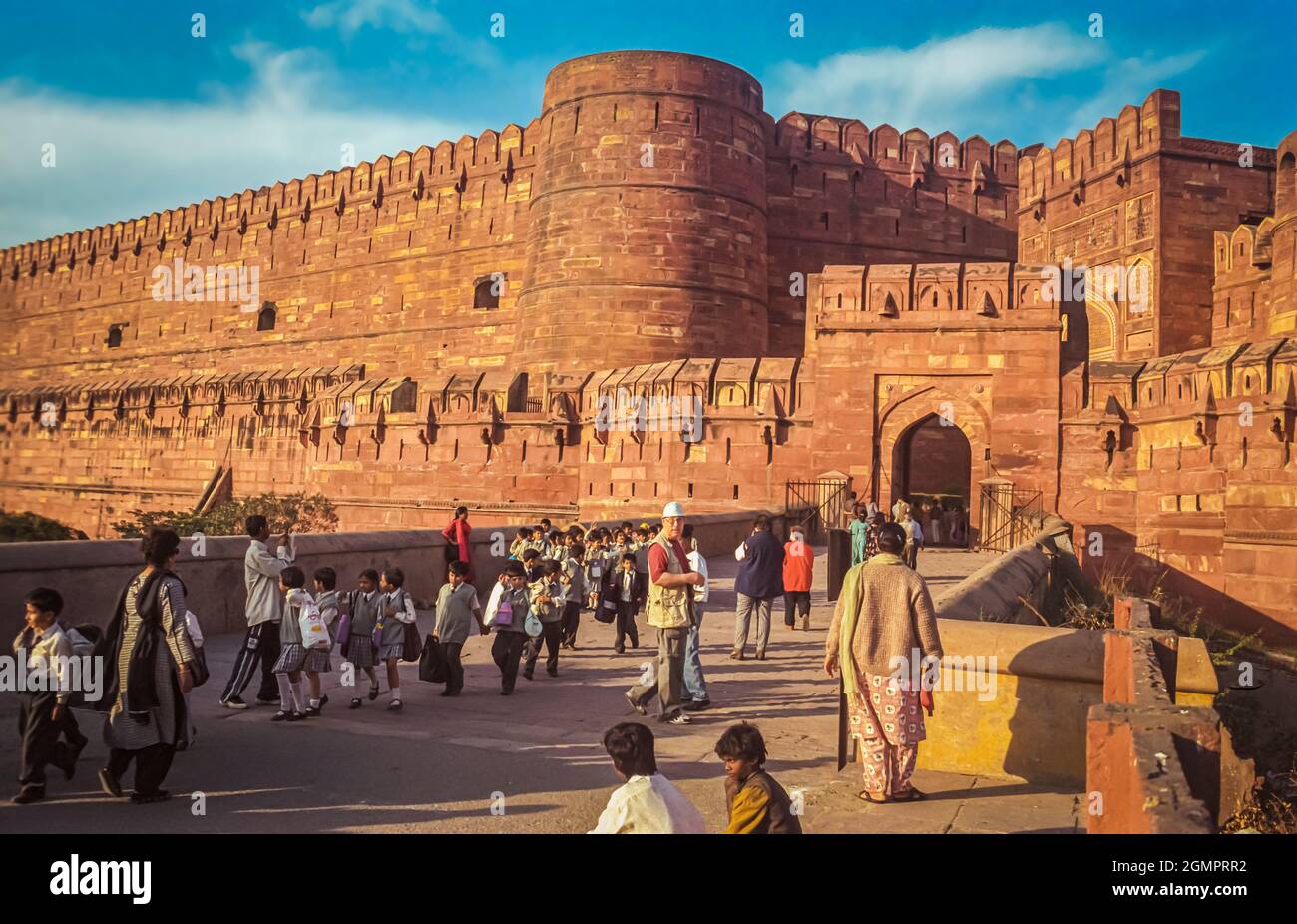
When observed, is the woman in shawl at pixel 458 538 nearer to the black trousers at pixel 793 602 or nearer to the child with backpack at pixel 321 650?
the black trousers at pixel 793 602

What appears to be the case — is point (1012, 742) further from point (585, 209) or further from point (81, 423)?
point (81, 423)

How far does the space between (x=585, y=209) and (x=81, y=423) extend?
19.0 metres

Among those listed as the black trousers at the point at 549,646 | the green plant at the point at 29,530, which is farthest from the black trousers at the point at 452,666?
the green plant at the point at 29,530

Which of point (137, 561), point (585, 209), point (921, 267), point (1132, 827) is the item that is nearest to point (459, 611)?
point (137, 561)

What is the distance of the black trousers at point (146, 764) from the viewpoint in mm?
4348

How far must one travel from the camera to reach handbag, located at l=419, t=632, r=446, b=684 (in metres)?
6.68

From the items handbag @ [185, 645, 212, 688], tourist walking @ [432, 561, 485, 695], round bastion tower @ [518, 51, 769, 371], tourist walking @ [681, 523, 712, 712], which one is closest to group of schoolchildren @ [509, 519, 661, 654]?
tourist walking @ [432, 561, 485, 695]

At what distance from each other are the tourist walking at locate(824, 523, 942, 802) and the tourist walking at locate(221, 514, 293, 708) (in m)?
3.38

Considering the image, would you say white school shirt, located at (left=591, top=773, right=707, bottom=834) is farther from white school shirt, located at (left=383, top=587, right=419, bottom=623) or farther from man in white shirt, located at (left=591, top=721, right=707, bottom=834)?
white school shirt, located at (left=383, top=587, right=419, bottom=623)

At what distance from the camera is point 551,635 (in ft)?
24.6

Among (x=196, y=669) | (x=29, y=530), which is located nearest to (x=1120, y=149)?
(x=29, y=530)

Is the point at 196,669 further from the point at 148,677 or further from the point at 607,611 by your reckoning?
the point at 607,611

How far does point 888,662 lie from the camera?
4.49 meters

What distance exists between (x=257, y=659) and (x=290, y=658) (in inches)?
18.6
